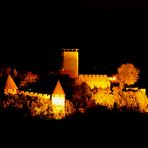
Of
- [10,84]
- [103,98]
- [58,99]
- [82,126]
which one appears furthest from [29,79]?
[82,126]

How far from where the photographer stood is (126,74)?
1833 cm

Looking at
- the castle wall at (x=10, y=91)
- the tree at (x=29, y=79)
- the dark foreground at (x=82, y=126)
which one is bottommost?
the dark foreground at (x=82, y=126)

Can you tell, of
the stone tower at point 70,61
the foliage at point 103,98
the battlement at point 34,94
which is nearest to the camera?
the battlement at point 34,94

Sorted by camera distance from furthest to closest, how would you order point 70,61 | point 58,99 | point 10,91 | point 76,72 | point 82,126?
1. point 70,61
2. point 76,72
3. point 10,91
4. point 58,99
5. point 82,126

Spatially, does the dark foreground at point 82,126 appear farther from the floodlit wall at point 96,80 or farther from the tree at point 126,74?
the tree at point 126,74

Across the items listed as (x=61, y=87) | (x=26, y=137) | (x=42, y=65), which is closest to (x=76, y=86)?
(x=61, y=87)

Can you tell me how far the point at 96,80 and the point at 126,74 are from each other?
106 cm

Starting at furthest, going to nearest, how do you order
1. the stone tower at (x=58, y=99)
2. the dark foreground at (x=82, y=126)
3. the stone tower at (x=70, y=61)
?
the stone tower at (x=70, y=61) < the stone tower at (x=58, y=99) < the dark foreground at (x=82, y=126)

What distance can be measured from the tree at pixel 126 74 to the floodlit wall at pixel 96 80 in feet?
1.55

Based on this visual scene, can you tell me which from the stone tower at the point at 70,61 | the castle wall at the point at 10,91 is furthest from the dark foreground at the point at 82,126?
the stone tower at the point at 70,61

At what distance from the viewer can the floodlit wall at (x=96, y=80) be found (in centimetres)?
1830

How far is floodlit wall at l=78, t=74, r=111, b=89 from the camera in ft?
60.0

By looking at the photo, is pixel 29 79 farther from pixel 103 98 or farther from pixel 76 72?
pixel 103 98

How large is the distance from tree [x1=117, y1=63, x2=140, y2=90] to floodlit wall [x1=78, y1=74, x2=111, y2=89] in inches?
18.6
